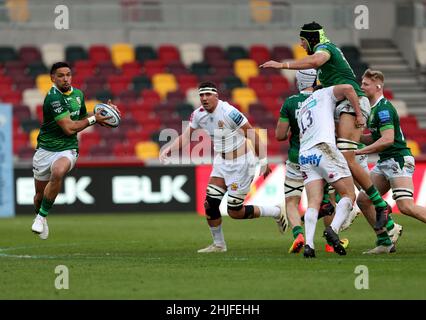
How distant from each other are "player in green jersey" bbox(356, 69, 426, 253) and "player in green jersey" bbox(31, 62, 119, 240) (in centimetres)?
382

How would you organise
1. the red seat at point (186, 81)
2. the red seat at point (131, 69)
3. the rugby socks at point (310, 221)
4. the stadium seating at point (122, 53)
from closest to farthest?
the rugby socks at point (310, 221)
the red seat at point (186, 81)
the red seat at point (131, 69)
the stadium seating at point (122, 53)

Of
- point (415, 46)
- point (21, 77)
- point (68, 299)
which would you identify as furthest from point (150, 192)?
point (68, 299)

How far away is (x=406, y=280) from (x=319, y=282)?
853mm

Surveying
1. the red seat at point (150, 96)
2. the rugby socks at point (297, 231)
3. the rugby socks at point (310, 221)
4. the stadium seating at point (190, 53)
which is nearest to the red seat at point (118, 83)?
the red seat at point (150, 96)

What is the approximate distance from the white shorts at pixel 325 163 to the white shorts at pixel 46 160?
4317mm

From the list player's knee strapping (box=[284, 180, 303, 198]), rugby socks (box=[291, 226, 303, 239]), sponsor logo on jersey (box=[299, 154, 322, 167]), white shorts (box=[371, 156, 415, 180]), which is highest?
sponsor logo on jersey (box=[299, 154, 322, 167])

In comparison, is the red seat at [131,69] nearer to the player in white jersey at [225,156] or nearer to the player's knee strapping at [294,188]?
the player in white jersey at [225,156]

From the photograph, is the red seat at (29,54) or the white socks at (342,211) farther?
the red seat at (29,54)

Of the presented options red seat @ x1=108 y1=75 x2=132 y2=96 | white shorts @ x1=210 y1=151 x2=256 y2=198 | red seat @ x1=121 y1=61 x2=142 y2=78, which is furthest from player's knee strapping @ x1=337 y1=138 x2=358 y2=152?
red seat @ x1=121 y1=61 x2=142 y2=78

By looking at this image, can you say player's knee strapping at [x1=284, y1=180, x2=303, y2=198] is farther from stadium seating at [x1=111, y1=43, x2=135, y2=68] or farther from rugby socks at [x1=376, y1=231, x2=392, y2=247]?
stadium seating at [x1=111, y1=43, x2=135, y2=68]

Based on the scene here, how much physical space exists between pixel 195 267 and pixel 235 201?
2617 mm

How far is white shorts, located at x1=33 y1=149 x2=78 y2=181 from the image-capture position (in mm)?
15789

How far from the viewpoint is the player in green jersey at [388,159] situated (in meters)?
13.3

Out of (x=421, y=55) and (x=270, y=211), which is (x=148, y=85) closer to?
(x=421, y=55)
